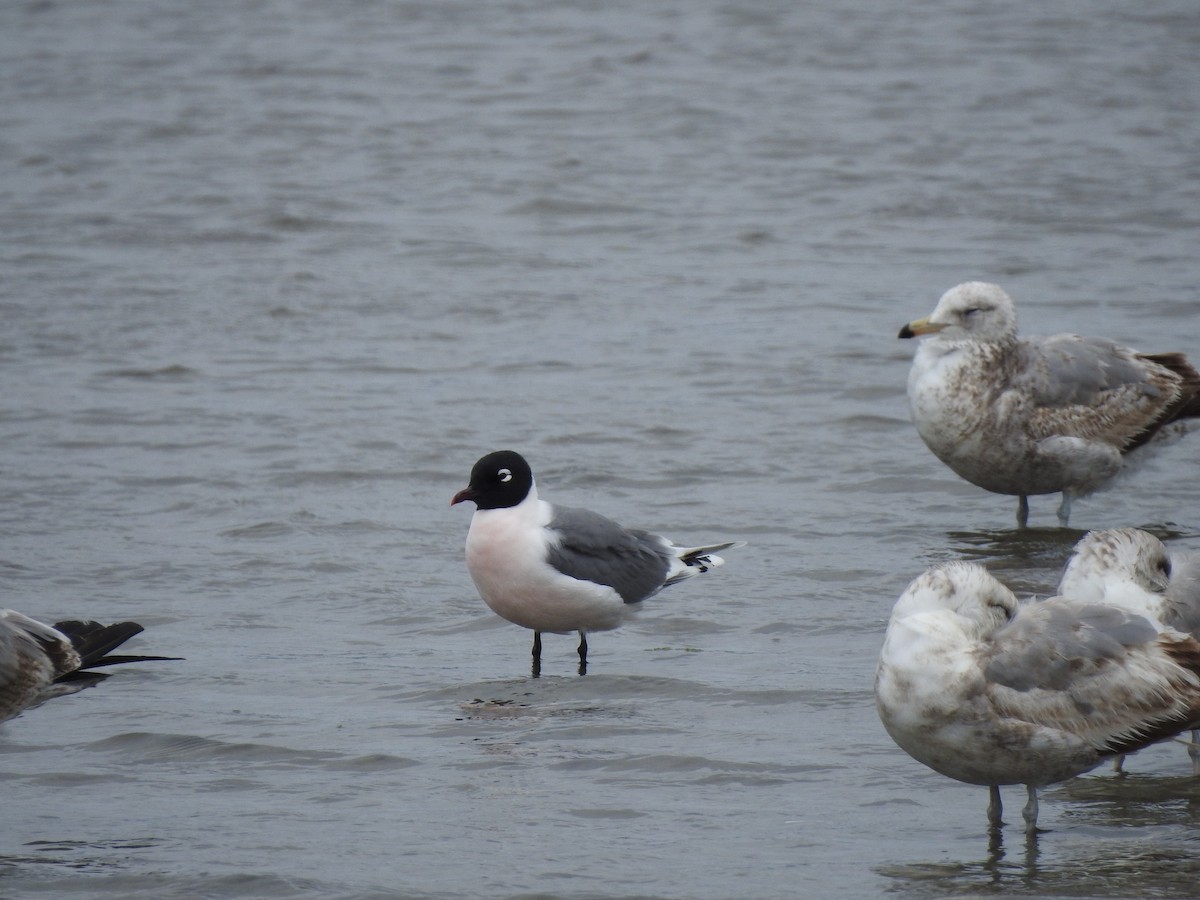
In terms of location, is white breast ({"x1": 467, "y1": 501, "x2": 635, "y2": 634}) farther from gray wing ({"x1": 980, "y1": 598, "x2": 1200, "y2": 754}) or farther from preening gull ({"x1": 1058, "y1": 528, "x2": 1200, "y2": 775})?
gray wing ({"x1": 980, "y1": 598, "x2": 1200, "y2": 754})

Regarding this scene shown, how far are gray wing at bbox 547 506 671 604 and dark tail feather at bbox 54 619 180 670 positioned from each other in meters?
1.78

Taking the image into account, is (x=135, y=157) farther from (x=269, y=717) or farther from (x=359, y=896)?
(x=359, y=896)

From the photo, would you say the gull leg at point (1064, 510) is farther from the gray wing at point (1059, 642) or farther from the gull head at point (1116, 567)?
the gray wing at point (1059, 642)

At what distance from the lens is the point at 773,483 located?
416 inches

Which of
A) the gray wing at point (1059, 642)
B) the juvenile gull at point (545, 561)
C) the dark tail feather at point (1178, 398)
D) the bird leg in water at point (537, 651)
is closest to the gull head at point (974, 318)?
the dark tail feather at point (1178, 398)

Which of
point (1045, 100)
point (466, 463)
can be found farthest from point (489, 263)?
point (1045, 100)

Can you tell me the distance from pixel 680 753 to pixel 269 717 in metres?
1.60

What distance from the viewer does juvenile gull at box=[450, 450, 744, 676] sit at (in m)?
7.51

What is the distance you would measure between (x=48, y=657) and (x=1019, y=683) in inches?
134

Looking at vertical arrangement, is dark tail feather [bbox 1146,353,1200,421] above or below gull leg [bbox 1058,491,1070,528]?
above

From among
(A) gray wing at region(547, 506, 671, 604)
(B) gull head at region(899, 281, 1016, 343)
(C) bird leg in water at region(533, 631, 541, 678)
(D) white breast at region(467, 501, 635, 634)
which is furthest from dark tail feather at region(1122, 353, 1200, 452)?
(C) bird leg in water at region(533, 631, 541, 678)

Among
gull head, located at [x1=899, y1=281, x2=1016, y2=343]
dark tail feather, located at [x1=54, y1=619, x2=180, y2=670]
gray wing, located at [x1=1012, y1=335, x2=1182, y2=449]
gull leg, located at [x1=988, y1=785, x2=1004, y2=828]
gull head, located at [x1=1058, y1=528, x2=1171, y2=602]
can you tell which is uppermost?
gull head, located at [x1=899, y1=281, x2=1016, y2=343]

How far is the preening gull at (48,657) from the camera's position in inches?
251

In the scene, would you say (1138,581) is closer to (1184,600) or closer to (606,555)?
(1184,600)
